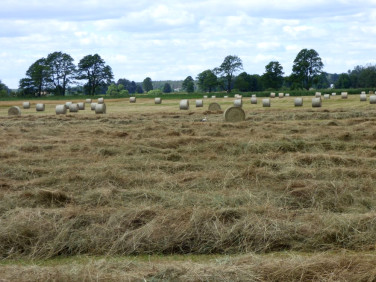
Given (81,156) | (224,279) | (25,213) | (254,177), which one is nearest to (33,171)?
(81,156)

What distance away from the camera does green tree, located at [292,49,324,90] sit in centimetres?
10906

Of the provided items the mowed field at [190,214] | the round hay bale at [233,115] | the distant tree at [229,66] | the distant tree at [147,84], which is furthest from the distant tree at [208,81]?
the mowed field at [190,214]

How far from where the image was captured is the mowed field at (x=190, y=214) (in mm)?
6582

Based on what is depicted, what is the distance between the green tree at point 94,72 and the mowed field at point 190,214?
94878 millimetres

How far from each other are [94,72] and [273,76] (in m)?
35.4

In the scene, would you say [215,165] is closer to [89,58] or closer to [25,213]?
[25,213]

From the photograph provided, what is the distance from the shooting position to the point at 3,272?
6.59m

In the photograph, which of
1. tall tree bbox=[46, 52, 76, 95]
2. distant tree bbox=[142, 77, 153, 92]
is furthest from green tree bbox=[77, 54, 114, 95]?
distant tree bbox=[142, 77, 153, 92]

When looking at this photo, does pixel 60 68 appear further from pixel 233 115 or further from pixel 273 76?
pixel 233 115

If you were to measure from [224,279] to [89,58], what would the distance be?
105 meters

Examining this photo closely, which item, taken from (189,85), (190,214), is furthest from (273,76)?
(190,214)

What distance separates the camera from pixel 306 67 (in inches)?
4318

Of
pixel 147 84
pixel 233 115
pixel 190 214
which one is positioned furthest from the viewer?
pixel 147 84

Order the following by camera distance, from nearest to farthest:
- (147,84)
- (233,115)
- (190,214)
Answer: (190,214), (233,115), (147,84)
